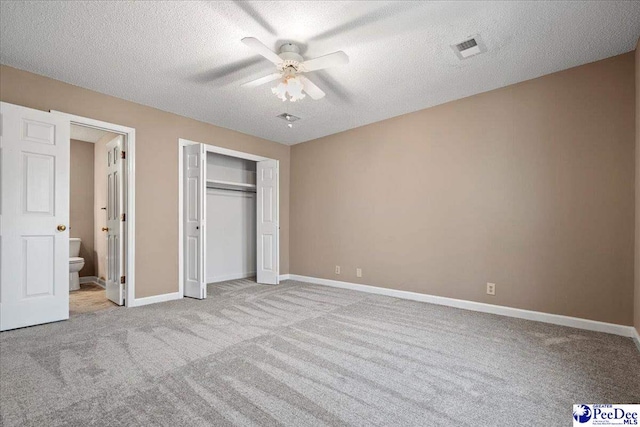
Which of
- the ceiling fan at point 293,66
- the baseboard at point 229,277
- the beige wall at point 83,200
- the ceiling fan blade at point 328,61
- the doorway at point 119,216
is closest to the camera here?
the ceiling fan blade at point 328,61

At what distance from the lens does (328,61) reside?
2453 mm

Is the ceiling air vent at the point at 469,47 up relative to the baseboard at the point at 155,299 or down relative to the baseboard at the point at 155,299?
up

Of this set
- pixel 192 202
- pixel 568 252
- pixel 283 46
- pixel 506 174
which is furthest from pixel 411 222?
pixel 192 202

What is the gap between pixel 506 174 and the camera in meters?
3.50

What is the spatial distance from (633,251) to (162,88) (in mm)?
5010

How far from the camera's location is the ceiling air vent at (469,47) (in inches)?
102

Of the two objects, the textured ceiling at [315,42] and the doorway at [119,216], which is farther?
the doorway at [119,216]

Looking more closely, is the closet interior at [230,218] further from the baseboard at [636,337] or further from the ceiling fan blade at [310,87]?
the baseboard at [636,337]

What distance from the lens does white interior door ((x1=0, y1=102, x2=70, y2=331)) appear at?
2924 mm

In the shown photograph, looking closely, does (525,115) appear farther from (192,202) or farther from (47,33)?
(47,33)

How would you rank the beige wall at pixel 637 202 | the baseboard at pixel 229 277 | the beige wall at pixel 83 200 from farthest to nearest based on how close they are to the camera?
the beige wall at pixel 83 200 → the baseboard at pixel 229 277 → the beige wall at pixel 637 202
